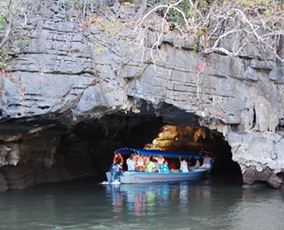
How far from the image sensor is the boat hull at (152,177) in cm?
1421

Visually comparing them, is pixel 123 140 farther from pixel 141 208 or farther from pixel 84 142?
pixel 141 208

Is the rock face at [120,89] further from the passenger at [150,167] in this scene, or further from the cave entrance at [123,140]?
the cave entrance at [123,140]

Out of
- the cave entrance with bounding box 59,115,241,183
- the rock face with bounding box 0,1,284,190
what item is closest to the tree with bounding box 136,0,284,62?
the rock face with bounding box 0,1,284,190

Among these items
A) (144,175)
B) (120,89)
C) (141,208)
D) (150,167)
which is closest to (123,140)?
(150,167)

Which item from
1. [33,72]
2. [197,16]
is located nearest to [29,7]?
[33,72]

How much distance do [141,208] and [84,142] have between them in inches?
361

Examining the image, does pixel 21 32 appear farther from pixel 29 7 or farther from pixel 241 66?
pixel 241 66

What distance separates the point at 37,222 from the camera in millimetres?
7824

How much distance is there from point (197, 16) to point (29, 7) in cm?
589

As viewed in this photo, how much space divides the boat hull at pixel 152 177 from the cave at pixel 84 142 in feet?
7.59

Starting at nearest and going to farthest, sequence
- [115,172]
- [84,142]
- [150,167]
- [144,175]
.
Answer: [115,172] < [144,175] < [150,167] < [84,142]

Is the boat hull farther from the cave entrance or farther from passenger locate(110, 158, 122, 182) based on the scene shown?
the cave entrance

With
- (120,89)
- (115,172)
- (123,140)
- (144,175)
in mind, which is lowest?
(144,175)

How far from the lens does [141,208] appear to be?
9.30m
